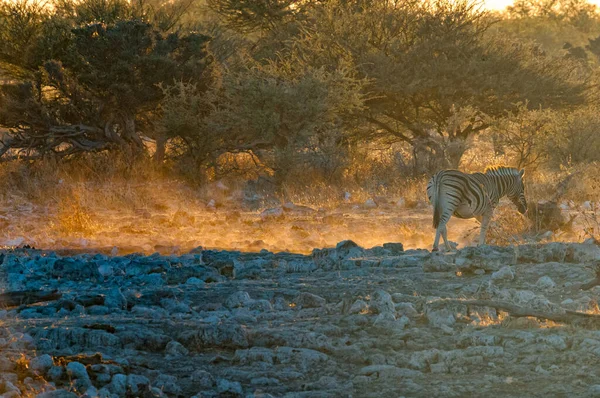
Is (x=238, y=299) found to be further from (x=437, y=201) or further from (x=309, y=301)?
(x=437, y=201)

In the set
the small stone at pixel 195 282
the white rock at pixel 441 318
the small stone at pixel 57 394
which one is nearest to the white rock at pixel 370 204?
the small stone at pixel 195 282

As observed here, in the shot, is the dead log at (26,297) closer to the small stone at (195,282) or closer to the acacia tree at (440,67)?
the small stone at (195,282)

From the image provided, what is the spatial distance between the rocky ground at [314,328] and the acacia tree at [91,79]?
9.68 m

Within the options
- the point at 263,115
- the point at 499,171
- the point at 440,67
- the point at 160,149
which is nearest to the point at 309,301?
the point at 499,171

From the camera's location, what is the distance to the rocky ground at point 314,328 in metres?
5.16

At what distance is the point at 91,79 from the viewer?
18562mm

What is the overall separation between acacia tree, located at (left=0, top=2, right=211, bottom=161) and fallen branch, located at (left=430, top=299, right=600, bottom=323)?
13.1 m

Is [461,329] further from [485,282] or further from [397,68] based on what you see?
[397,68]

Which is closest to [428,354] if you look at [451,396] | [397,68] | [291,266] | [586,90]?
[451,396]

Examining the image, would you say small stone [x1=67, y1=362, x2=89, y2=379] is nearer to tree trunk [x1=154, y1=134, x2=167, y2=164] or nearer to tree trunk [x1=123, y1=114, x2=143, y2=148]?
tree trunk [x1=154, y1=134, x2=167, y2=164]

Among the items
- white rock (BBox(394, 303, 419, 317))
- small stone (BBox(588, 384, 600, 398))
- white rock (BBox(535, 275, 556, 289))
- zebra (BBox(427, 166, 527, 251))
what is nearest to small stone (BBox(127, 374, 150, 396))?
white rock (BBox(394, 303, 419, 317))

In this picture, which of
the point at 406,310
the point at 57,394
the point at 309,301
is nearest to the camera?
the point at 57,394

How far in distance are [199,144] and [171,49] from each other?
215cm

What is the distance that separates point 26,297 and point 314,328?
3.06 meters
